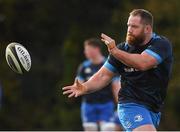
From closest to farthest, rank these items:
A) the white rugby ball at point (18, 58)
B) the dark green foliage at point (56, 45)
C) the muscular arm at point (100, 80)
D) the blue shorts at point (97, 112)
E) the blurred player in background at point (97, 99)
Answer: the muscular arm at point (100, 80) < the white rugby ball at point (18, 58) < the blurred player in background at point (97, 99) < the blue shorts at point (97, 112) < the dark green foliage at point (56, 45)

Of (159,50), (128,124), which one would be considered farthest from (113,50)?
(128,124)

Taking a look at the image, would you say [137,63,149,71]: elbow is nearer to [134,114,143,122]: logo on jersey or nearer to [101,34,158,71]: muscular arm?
[101,34,158,71]: muscular arm

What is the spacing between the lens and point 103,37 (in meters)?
7.09

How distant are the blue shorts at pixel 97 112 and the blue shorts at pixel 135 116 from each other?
15.1ft

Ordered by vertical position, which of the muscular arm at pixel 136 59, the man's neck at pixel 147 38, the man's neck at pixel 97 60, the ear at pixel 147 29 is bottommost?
the man's neck at pixel 97 60

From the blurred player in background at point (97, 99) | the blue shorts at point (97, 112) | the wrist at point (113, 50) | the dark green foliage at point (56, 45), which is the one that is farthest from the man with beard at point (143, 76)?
the dark green foliage at point (56, 45)

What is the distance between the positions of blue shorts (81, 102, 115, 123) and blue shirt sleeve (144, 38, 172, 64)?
4890 millimetres

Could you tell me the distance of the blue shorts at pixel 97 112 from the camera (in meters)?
12.2

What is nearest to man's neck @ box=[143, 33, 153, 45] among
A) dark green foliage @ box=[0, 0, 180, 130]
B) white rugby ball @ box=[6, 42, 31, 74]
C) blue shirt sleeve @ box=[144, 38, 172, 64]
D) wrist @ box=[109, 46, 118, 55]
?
blue shirt sleeve @ box=[144, 38, 172, 64]

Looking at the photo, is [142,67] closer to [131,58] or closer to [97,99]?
[131,58]

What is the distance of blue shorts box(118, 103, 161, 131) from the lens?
738 cm

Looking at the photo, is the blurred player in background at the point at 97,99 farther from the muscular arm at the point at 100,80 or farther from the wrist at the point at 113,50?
the wrist at the point at 113,50

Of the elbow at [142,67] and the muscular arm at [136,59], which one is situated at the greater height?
the muscular arm at [136,59]

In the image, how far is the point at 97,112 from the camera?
12281 mm
